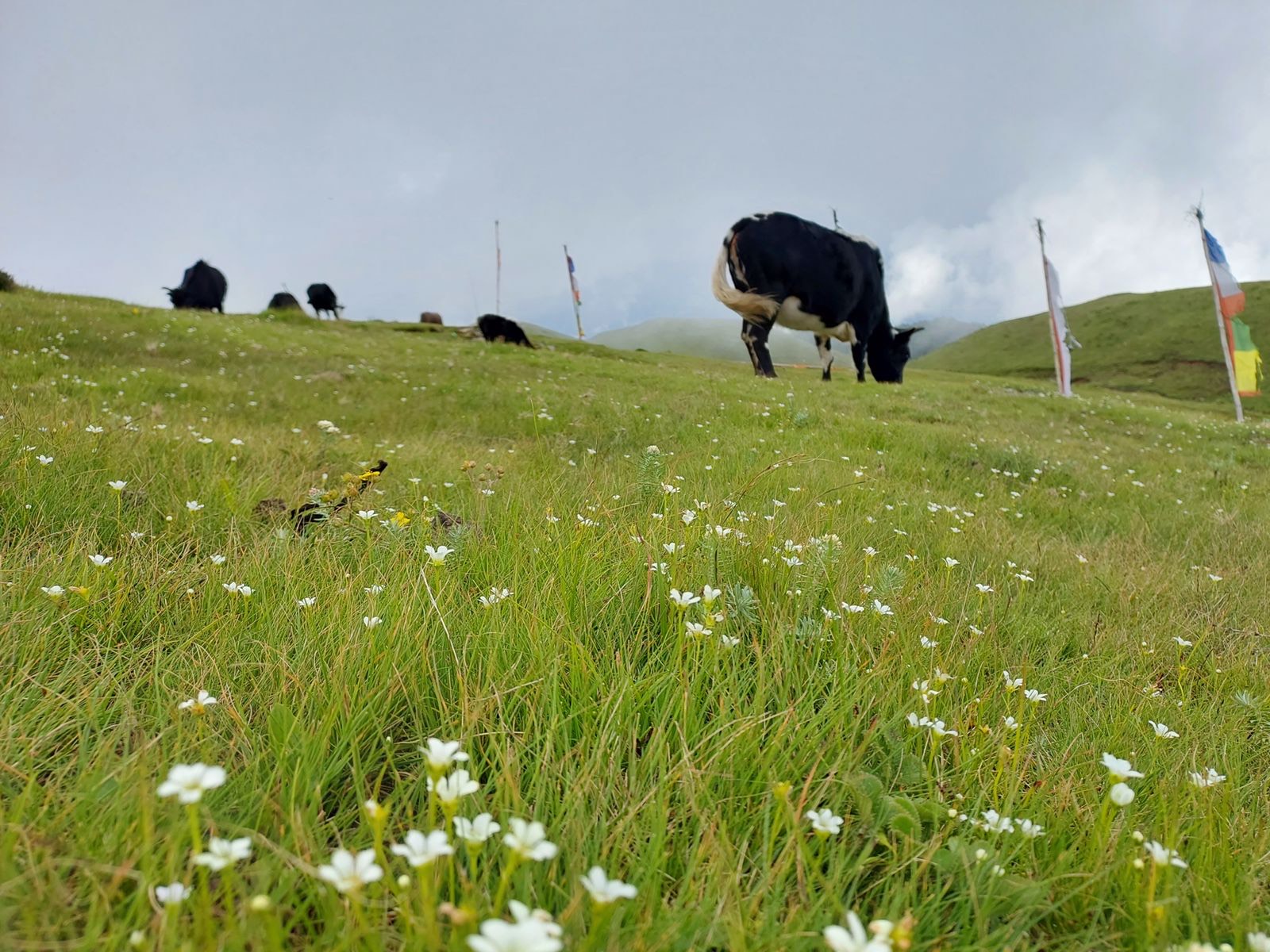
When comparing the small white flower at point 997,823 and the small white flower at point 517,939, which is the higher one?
the small white flower at point 517,939

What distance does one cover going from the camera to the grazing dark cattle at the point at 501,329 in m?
29.3

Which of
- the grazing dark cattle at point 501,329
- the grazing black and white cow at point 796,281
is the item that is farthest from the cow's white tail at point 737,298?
the grazing dark cattle at point 501,329

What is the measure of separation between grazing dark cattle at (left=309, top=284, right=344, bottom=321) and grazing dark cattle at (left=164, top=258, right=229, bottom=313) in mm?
6541

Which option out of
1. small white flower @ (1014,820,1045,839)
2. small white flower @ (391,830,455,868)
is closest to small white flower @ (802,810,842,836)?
small white flower @ (1014,820,1045,839)

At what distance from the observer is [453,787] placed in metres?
1.21

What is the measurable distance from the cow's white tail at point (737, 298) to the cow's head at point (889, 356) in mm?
6703

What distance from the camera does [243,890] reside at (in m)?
1.21

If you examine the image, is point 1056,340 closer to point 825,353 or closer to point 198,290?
point 825,353

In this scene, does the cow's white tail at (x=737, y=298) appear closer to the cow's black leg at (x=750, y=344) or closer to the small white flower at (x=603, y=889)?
the cow's black leg at (x=750, y=344)

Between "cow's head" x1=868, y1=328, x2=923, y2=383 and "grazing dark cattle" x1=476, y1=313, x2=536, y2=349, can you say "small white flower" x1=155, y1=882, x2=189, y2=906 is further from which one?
"grazing dark cattle" x1=476, y1=313, x2=536, y2=349

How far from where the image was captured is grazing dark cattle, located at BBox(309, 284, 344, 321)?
47.1 m

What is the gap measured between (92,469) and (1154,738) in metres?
5.64

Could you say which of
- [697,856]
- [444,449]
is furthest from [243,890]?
[444,449]

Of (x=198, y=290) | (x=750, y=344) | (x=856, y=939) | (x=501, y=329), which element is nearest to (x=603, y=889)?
(x=856, y=939)
